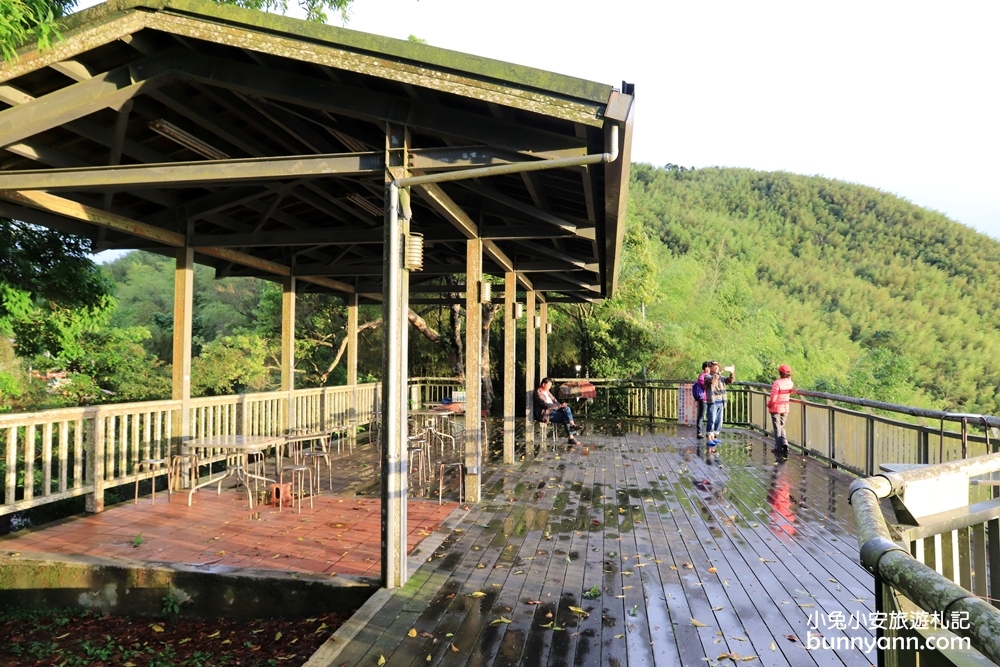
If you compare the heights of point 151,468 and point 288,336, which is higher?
point 288,336

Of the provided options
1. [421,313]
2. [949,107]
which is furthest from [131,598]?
[949,107]

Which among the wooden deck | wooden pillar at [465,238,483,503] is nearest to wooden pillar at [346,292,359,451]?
the wooden deck

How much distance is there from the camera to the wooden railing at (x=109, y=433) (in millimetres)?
5289

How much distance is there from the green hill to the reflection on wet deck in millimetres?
18730

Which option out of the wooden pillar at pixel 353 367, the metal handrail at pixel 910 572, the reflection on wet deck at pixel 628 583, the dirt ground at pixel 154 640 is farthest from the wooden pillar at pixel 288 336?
the metal handrail at pixel 910 572

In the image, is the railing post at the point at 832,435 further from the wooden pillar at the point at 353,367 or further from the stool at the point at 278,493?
the wooden pillar at the point at 353,367

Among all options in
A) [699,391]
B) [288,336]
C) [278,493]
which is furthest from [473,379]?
[699,391]

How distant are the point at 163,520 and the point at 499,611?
376 cm

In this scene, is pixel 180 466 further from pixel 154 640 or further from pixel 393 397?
pixel 393 397

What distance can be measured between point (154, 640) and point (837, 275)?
159 feet

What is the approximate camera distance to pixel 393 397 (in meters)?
4.09

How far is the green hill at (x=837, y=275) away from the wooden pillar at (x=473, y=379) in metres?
18.6

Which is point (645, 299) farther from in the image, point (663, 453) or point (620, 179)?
point (620, 179)

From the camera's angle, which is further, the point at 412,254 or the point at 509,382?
the point at 509,382
